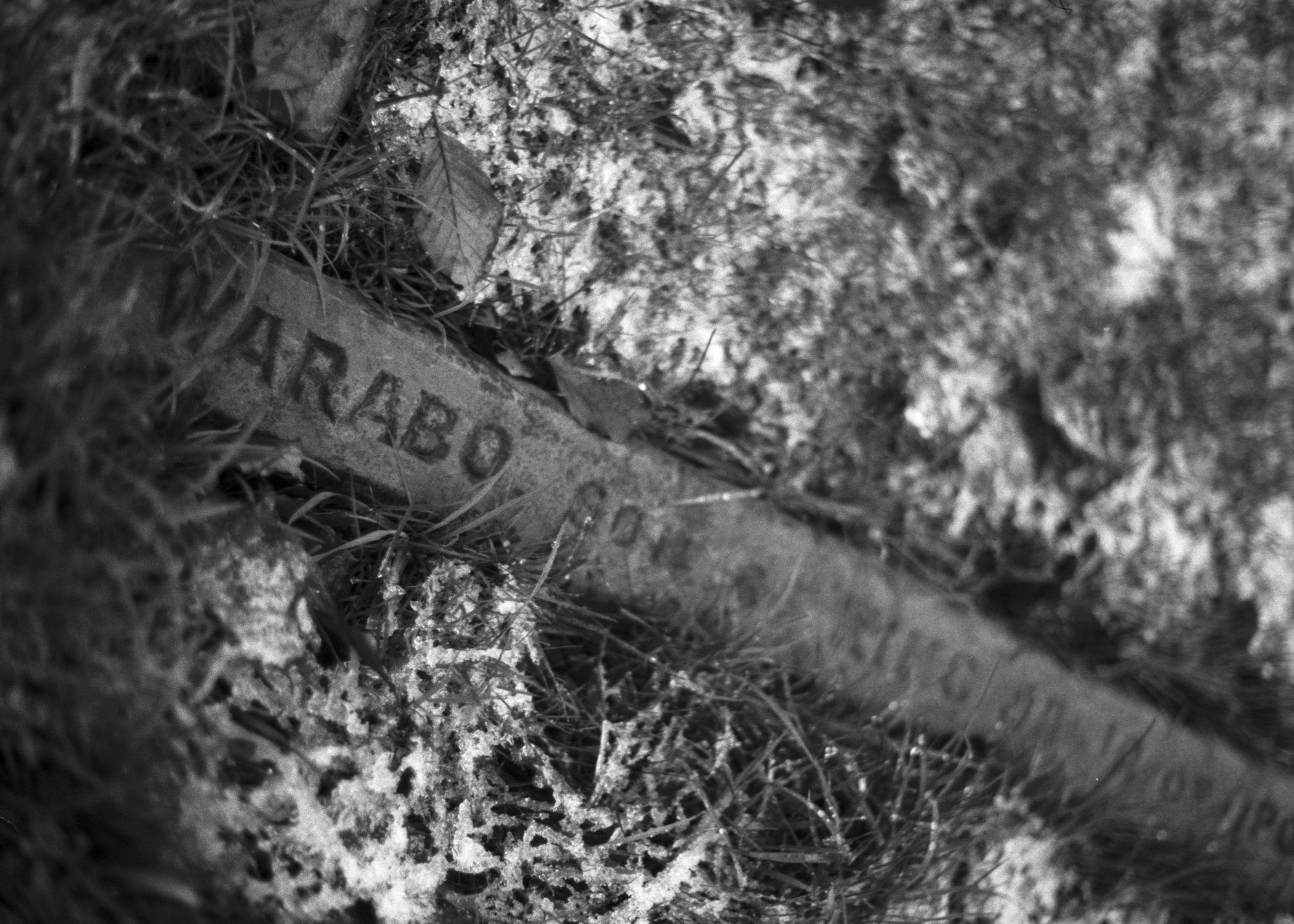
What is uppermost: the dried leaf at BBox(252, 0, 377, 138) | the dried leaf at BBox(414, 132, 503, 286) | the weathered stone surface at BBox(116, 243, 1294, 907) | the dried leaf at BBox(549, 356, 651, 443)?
the dried leaf at BBox(252, 0, 377, 138)

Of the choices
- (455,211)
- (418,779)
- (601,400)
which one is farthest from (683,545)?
(455,211)

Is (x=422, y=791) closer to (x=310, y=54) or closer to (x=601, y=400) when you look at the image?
(x=601, y=400)

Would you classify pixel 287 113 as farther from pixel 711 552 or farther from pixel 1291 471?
pixel 1291 471

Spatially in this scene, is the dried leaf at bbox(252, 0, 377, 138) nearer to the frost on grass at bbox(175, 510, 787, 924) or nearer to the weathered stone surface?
the weathered stone surface

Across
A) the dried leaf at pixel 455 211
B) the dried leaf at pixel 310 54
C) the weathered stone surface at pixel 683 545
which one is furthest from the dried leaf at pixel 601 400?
the dried leaf at pixel 310 54

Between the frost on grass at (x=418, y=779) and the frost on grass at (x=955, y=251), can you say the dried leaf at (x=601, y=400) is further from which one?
the frost on grass at (x=418, y=779)

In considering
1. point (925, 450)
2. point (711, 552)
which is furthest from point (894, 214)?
point (711, 552)

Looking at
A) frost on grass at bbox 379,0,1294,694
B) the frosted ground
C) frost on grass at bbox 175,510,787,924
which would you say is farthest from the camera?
frost on grass at bbox 379,0,1294,694

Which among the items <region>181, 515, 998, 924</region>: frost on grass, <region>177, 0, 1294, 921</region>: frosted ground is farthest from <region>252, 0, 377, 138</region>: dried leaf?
<region>181, 515, 998, 924</region>: frost on grass
